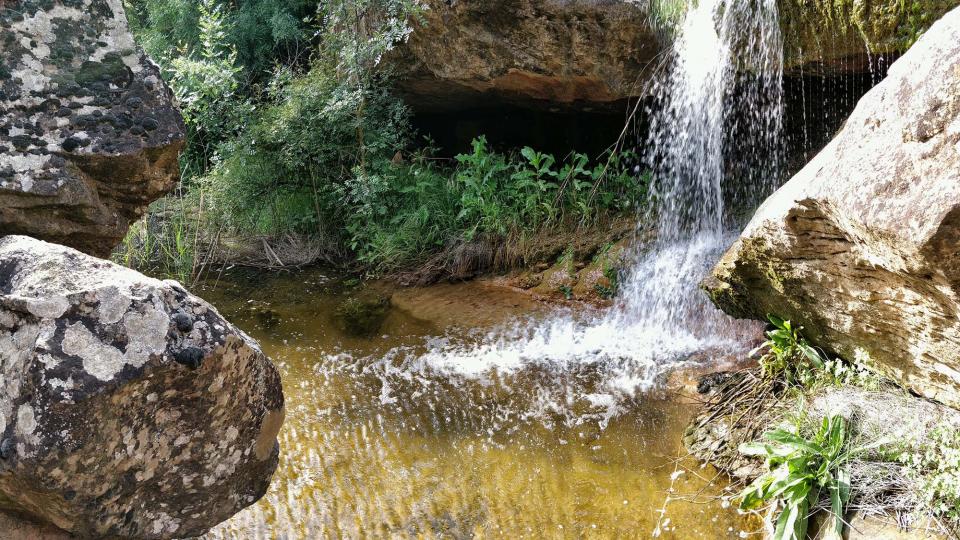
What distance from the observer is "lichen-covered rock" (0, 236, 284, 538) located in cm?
205

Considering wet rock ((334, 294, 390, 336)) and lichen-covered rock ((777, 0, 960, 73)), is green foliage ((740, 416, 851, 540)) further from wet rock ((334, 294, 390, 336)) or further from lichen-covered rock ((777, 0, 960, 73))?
wet rock ((334, 294, 390, 336))

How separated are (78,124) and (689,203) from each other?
424 centimetres

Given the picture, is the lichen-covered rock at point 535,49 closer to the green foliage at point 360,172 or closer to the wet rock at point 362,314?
the green foliage at point 360,172

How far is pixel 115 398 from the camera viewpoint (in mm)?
2109

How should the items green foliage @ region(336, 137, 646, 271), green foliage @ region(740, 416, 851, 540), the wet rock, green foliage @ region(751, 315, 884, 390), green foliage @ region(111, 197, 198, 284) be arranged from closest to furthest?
green foliage @ region(740, 416, 851, 540)
green foliage @ region(751, 315, 884, 390)
the wet rock
green foliage @ region(336, 137, 646, 271)
green foliage @ region(111, 197, 198, 284)

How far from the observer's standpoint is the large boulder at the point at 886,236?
101 inches

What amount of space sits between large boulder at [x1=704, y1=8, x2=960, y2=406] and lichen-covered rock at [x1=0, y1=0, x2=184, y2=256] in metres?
2.43

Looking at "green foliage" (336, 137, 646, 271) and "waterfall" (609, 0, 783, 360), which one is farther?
"green foliage" (336, 137, 646, 271)

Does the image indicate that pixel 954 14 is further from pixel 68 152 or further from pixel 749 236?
pixel 68 152

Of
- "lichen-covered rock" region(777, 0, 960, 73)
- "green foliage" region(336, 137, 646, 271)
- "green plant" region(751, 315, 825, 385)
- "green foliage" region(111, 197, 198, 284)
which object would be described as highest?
"lichen-covered rock" region(777, 0, 960, 73)

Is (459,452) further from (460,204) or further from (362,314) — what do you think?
(460,204)

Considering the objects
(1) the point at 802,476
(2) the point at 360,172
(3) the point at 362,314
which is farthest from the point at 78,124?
(2) the point at 360,172

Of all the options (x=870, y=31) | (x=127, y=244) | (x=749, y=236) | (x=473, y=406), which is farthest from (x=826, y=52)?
(x=127, y=244)

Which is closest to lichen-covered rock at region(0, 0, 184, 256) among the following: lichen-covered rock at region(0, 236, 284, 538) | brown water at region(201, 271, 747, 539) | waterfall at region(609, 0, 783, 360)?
lichen-covered rock at region(0, 236, 284, 538)
